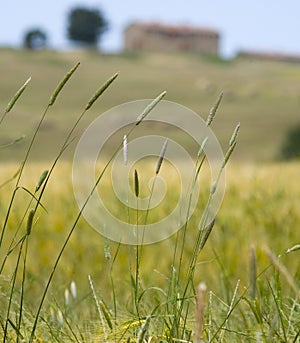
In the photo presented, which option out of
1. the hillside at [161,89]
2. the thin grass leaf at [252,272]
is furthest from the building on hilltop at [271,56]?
the thin grass leaf at [252,272]

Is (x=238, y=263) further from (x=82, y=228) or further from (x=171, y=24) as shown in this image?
(x=171, y=24)

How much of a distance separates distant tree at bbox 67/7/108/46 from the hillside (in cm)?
338

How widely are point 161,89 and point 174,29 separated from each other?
1275 inches

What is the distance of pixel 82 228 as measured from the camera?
6.44 metres

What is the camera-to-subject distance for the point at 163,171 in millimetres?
11328

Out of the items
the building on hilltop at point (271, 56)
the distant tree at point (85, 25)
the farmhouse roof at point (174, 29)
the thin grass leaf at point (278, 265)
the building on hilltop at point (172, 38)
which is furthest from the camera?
the building on hilltop at point (172, 38)

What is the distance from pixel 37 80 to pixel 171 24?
31.9 metres

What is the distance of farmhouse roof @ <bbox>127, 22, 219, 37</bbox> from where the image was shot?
311 ft

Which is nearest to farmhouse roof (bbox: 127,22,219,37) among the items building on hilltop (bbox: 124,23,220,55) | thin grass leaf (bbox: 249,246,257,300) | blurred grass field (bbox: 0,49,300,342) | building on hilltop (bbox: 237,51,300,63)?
building on hilltop (bbox: 124,23,220,55)

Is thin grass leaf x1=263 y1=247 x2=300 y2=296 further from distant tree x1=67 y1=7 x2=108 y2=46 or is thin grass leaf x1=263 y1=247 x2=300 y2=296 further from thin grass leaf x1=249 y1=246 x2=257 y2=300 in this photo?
distant tree x1=67 y1=7 x2=108 y2=46

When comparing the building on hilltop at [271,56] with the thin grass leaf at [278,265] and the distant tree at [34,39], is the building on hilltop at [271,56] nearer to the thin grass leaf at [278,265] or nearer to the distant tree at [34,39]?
the distant tree at [34,39]

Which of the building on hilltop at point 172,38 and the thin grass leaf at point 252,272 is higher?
the thin grass leaf at point 252,272

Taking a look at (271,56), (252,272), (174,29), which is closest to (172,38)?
(174,29)

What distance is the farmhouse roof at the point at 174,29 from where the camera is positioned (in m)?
A: 94.9
